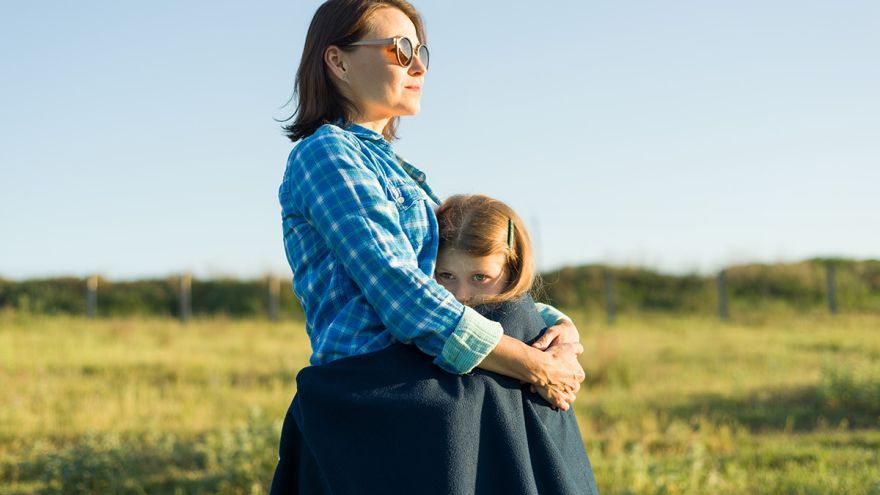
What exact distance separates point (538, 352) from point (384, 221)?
1.55ft

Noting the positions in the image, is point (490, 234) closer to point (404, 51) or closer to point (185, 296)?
point (404, 51)

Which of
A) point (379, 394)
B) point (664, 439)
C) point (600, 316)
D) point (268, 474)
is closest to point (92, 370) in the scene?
point (268, 474)

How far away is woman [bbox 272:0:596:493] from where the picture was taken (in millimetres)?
1925

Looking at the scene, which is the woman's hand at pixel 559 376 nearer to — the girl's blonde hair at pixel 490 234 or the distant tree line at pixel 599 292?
the girl's blonde hair at pixel 490 234

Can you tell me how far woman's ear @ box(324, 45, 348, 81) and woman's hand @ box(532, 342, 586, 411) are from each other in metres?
0.89

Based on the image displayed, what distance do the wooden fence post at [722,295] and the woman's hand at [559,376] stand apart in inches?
830

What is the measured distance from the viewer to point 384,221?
2000mm

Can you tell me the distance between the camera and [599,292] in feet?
80.2

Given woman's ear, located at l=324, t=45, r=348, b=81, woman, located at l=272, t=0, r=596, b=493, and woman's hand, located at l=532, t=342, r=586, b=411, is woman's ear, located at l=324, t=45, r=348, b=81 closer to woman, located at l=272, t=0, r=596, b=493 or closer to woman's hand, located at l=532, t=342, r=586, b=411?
woman, located at l=272, t=0, r=596, b=493

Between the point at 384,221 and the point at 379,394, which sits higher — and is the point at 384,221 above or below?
above

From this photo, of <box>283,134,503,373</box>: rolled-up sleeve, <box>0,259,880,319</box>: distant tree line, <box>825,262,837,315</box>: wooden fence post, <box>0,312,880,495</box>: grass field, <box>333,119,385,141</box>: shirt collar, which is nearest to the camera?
<box>283,134,503,373</box>: rolled-up sleeve

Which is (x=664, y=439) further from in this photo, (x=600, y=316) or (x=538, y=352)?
(x=600, y=316)

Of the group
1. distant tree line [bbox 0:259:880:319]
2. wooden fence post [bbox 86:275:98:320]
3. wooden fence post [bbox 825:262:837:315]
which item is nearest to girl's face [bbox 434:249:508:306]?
distant tree line [bbox 0:259:880:319]

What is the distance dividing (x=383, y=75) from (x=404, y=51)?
0.08 metres
